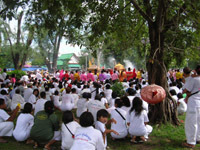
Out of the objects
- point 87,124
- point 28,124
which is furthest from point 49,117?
point 87,124

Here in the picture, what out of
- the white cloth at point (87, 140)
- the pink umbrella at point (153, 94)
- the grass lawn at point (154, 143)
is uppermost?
the pink umbrella at point (153, 94)

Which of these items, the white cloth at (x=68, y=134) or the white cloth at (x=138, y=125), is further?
the white cloth at (x=138, y=125)

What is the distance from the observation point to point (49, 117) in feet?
15.4

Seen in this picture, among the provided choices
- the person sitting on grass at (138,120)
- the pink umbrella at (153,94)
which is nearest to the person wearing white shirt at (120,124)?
the person sitting on grass at (138,120)

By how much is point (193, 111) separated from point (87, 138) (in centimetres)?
278

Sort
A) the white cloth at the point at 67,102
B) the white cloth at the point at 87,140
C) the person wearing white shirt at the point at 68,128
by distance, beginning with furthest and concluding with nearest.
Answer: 1. the white cloth at the point at 67,102
2. the person wearing white shirt at the point at 68,128
3. the white cloth at the point at 87,140

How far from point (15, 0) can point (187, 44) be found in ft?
19.5

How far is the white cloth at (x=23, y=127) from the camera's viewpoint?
4.91 meters

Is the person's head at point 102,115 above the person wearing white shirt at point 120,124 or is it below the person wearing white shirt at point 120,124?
above

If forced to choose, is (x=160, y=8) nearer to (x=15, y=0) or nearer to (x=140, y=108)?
(x=140, y=108)

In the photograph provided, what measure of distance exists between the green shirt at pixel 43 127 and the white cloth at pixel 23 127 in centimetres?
35

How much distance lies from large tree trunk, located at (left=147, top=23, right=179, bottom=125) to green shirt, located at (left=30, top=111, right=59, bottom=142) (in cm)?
321

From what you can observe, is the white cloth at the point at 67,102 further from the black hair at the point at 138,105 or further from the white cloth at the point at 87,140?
the white cloth at the point at 87,140

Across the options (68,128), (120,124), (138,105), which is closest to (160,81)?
(138,105)
